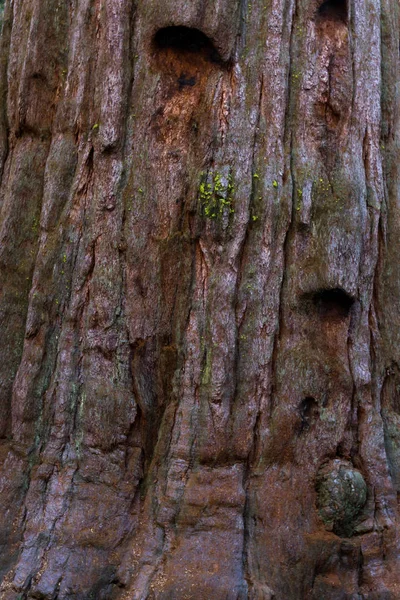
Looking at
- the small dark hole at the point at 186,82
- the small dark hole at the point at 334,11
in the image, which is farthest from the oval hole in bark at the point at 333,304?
the small dark hole at the point at 334,11

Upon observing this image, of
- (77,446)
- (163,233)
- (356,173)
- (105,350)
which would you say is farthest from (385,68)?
(77,446)

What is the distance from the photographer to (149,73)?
12.6 ft

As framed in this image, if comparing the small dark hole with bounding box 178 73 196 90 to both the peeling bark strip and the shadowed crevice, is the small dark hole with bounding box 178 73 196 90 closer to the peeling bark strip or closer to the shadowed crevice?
the peeling bark strip

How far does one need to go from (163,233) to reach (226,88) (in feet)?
2.85

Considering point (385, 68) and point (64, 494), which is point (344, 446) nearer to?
point (64, 494)

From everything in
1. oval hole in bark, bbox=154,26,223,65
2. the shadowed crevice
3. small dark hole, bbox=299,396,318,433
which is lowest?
small dark hole, bbox=299,396,318,433

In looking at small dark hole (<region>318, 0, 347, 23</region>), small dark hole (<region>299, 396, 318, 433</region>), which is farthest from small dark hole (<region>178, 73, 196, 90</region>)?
small dark hole (<region>299, 396, 318, 433</region>)

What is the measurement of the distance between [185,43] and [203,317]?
60.6 inches

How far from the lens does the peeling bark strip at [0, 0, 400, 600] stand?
11.5 feet

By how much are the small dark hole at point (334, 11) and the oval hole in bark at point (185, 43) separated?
28.5 inches

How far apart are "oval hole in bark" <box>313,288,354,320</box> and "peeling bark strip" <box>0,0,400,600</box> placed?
→ 0.04 feet

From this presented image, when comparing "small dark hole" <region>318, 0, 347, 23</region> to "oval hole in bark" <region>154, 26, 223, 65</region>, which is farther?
"small dark hole" <region>318, 0, 347, 23</region>

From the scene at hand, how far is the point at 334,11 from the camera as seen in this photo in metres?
4.07

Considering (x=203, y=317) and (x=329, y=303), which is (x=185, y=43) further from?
(x=329, y=303)
